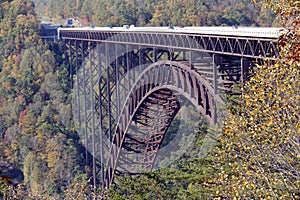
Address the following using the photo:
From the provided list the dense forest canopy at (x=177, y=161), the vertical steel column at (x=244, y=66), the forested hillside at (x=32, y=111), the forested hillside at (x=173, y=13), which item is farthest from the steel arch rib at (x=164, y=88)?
the forested hillside at (x=173, y=13)

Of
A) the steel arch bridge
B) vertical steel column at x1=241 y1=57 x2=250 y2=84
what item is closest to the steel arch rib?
the steel arch bridge

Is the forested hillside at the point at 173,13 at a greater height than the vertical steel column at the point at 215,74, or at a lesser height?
lesser

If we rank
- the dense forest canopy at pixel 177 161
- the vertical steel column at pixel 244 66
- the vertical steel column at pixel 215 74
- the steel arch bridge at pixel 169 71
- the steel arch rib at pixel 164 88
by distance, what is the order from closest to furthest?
the dense forest canopy at pixel 177 161, the vertical steel column at pixel 244 66, the steel arch bridge at pixel 169 71, the vertical steel column at pixel 215 74, the steel arch rib at pixel 164 88

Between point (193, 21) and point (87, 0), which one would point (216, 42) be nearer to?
point (193, 21)

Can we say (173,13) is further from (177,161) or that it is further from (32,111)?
(177,161)

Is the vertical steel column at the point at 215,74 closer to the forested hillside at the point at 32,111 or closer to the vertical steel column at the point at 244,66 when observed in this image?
the vertical steel column at the point at 244,66

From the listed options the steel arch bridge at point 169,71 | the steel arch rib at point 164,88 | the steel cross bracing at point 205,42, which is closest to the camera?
the steel cross bracing at point 205,42
